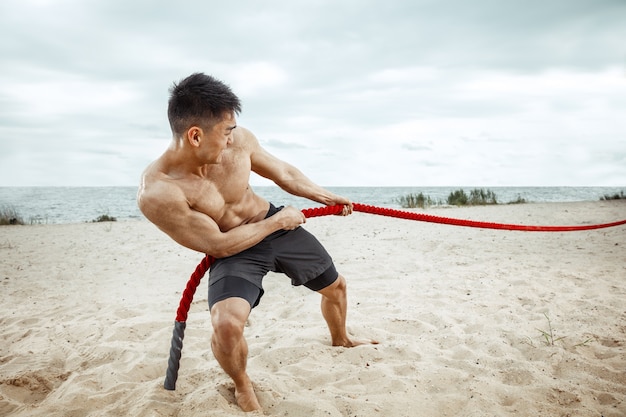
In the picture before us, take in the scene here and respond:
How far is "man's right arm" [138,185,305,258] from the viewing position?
7.79ft

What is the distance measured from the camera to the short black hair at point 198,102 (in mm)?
2379

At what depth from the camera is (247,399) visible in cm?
248

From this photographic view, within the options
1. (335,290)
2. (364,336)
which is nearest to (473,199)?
(364,336)

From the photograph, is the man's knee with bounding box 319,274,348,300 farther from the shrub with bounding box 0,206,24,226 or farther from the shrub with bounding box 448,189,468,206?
the shrub with bounding box 448,189,468,206

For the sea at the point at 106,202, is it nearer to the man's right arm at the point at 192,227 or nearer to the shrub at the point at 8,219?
the shrub at the point at 8,219

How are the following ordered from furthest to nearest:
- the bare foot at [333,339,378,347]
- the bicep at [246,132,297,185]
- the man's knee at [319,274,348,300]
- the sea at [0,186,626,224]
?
1. the sea at [0,186,626,224]
2. the bare foot at [333,339,378,347]
3. the man's knee at [319,274,348,300]
4. the bicep at [246,132,297,185]

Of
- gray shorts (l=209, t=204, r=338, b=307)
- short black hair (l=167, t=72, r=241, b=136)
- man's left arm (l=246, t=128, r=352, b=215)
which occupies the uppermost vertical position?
short black hair (l=167, t=72, r=241, b=136)

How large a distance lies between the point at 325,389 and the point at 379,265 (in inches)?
132

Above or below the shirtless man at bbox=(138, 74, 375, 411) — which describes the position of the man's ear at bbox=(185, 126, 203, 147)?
above

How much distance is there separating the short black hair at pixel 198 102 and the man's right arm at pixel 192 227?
14.6 inches

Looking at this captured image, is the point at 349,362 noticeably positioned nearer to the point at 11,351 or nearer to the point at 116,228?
the point at 11,351

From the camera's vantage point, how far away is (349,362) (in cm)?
303

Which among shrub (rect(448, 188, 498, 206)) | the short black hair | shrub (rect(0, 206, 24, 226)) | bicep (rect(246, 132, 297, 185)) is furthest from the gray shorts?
shrub (rect(448, 188, 498, 206))

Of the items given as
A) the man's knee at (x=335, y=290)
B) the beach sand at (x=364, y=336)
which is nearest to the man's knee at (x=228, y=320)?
the beach sand at (x=364, y=336)
